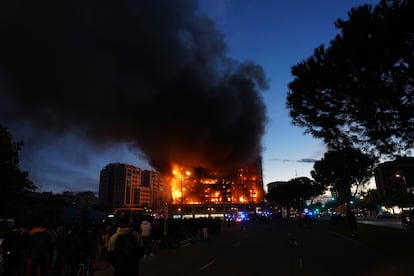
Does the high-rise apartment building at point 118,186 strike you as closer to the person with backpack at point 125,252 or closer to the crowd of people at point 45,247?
the crowd of people at point 45,247

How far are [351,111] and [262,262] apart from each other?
26.1 ft

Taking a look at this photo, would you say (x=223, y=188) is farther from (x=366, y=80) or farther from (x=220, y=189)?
(x=366, y=80)

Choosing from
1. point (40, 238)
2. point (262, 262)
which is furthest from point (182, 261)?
point (40, 238)

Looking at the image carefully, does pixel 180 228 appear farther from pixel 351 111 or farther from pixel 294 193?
pixel 294 193

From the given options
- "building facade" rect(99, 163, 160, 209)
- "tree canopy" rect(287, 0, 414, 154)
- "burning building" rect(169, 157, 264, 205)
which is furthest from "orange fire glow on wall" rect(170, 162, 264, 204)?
"tree canopy" rect(287, 0, 414, 154)

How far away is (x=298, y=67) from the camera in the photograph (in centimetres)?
1514

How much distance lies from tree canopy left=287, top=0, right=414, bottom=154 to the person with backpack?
36.9 feet

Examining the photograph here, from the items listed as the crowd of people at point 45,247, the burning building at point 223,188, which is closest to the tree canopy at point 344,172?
the crowd of people at point 45,247

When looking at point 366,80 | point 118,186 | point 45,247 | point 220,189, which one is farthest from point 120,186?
point 45,247

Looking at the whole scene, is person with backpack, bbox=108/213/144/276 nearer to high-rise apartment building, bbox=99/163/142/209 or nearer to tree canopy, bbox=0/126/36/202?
tree canopy, bbox=0/126/36/202

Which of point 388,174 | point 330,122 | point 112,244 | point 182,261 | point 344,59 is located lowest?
point 182,261

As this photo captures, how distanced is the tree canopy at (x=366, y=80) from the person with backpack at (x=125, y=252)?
11252 millimetres

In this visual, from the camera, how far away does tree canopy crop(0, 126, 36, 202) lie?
991 inches

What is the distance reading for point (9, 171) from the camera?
25.5 meters
